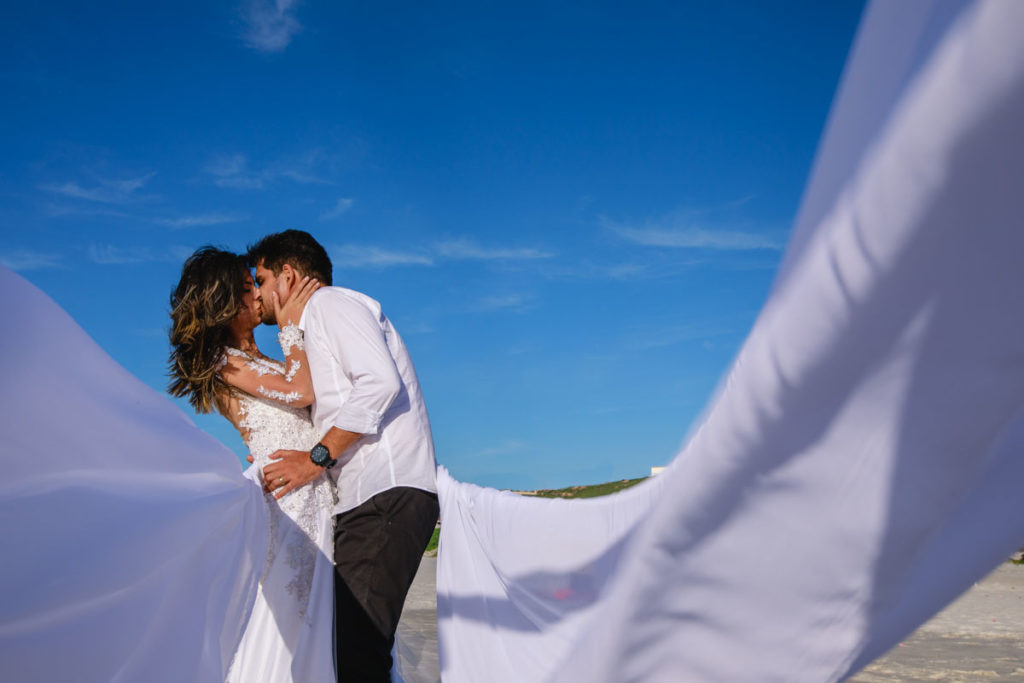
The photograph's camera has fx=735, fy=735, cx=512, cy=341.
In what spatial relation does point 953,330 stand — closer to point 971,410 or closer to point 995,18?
point 971,410

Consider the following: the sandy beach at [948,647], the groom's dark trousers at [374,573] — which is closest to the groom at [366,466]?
the groom's dark trousers at [374,573]

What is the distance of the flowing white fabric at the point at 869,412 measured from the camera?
65 cm

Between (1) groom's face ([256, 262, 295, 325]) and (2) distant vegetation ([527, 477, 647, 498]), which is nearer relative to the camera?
(1) groom's face ([256, 262, 295, 325])

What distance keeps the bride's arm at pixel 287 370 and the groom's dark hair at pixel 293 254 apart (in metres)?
0.07

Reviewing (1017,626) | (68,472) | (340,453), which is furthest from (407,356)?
(1017,626)

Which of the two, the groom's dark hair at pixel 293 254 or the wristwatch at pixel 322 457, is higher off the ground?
the groom's dark hair at pixel 293 254

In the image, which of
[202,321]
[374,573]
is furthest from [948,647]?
[202,321]

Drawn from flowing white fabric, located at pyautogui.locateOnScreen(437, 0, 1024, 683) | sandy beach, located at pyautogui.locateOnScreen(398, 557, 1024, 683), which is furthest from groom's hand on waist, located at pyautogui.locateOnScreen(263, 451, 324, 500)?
sandy beach, located at pyautogui.locateOnScreen(398, 557, 1024, 683)

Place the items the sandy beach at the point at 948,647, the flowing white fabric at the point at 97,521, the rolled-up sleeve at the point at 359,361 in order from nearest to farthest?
1. the flowing white fabric at the point at 97,521
2. the rolled-up sleeve at the point at 359,361
3. the sandy beach at the point at 948,647

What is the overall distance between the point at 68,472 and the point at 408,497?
1.23 metres

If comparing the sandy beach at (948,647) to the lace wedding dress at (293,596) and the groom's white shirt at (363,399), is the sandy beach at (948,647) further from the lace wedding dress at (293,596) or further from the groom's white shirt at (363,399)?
the groom's white shirt at (363,399)

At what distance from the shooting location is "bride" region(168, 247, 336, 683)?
2.82 meters

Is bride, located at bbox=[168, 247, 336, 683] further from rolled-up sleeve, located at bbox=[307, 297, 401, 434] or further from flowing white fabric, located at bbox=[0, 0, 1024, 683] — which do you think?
flowing white fabric, located at bbox=[0, 0, 1024, 683]

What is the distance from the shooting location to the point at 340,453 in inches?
109
